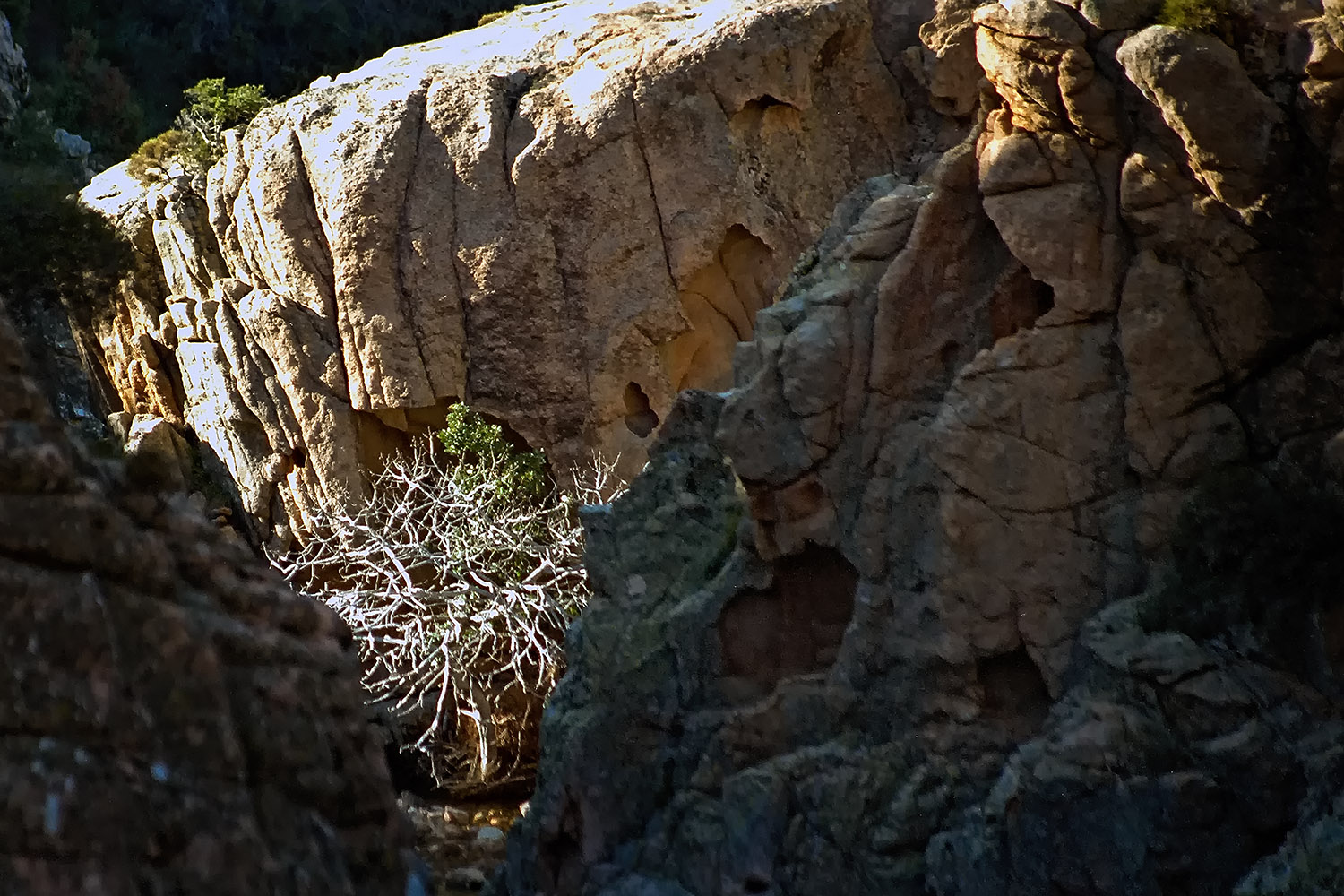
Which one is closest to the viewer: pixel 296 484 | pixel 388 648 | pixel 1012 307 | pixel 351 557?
pixel 1012 307

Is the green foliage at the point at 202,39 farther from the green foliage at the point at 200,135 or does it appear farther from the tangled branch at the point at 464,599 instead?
the tangled branch at the point at 464,599

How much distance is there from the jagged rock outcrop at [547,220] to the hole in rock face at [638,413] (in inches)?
1.2

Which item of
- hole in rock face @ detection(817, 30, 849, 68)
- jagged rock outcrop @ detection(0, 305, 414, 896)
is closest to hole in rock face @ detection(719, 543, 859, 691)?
jagged rock outcrop @ detection(0, 305, 414, 896)

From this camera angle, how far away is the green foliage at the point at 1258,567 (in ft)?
22.2

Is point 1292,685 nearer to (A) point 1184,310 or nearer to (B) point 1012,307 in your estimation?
(A) point 1184,310

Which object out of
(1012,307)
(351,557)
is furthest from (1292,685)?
(351,557)

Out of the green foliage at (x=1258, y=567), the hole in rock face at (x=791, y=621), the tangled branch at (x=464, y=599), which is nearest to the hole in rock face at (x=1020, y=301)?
the green foliage at (x=1258, y=567)

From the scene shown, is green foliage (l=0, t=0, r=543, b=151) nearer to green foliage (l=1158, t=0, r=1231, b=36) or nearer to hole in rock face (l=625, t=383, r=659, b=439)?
hole in rock face (l=625, t=383, r=659, b=439)

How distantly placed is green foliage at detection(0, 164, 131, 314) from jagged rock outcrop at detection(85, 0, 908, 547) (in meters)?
2.33

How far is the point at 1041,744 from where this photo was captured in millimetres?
7082

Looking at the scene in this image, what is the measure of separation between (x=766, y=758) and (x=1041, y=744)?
75.4 inches

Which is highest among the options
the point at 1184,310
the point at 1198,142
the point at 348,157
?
the point at 348,157

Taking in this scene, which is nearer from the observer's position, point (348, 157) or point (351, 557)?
point (351, 557)

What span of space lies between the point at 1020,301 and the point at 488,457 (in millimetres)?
10226
